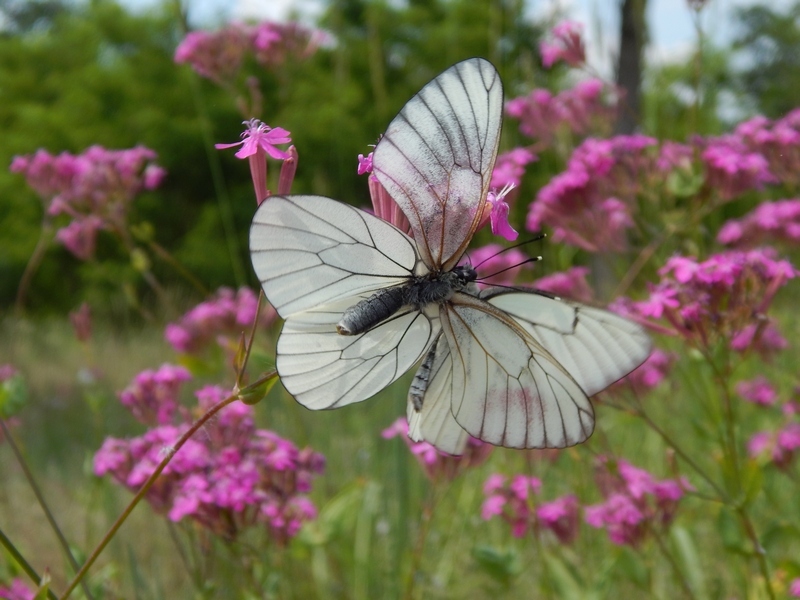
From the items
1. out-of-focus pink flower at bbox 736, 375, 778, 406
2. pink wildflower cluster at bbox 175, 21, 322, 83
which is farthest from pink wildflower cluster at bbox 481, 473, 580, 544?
pink wildflower cluster at bbox 175, 21, 322, 83

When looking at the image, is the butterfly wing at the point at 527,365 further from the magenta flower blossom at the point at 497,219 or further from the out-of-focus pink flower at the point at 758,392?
the out-of-focus pink flower at the point at 758,392

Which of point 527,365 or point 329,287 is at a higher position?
point 329,287

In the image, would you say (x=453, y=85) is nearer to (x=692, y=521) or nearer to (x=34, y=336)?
(x=692, y=521)

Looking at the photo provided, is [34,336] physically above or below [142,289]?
above

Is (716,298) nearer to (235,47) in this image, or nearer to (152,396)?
(152,396)

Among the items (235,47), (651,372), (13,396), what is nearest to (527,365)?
(13,396)

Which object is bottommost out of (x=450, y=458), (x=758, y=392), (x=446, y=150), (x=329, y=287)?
(x=758, y=392)

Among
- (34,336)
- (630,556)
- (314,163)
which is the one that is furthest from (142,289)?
(630,556)
